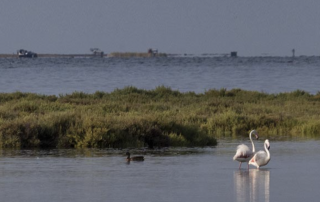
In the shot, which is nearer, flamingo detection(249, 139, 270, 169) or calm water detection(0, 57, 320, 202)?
calm water detection(0, 57, 320, 202)

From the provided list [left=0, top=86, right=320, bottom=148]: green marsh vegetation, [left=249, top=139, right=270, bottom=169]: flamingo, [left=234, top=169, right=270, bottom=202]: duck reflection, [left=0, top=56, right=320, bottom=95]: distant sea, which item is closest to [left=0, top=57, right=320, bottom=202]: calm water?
[left=234, top=169, right=270, bottom=202]: duck reflection

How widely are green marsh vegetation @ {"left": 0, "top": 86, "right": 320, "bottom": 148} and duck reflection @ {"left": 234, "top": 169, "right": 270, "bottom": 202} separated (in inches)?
212

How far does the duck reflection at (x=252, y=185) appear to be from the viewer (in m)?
13.6

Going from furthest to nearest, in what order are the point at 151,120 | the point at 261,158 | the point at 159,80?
the point at 159,80, the point at 151,120, the point at 261,158

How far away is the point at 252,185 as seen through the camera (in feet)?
49.2

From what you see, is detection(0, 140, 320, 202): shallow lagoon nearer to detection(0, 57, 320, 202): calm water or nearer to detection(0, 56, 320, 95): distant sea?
detection(0, 57, 320, 202): calm water

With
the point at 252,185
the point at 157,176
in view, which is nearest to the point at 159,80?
the point at 157,176

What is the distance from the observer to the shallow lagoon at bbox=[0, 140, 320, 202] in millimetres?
13758

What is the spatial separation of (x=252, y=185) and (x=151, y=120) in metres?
7.89

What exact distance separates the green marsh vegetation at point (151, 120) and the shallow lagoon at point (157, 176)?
1.06 m

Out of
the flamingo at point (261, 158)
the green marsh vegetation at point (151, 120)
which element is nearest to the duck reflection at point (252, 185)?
the flamingo at point (261, 158)

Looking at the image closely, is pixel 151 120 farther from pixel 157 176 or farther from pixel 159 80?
pixel 159 80

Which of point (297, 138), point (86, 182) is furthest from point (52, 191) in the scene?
point (297, 138)

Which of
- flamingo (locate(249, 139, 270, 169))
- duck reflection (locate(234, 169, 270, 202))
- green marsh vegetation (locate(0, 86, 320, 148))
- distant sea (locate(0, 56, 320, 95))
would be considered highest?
distant sea (locate(0, 56, 320, 95))
